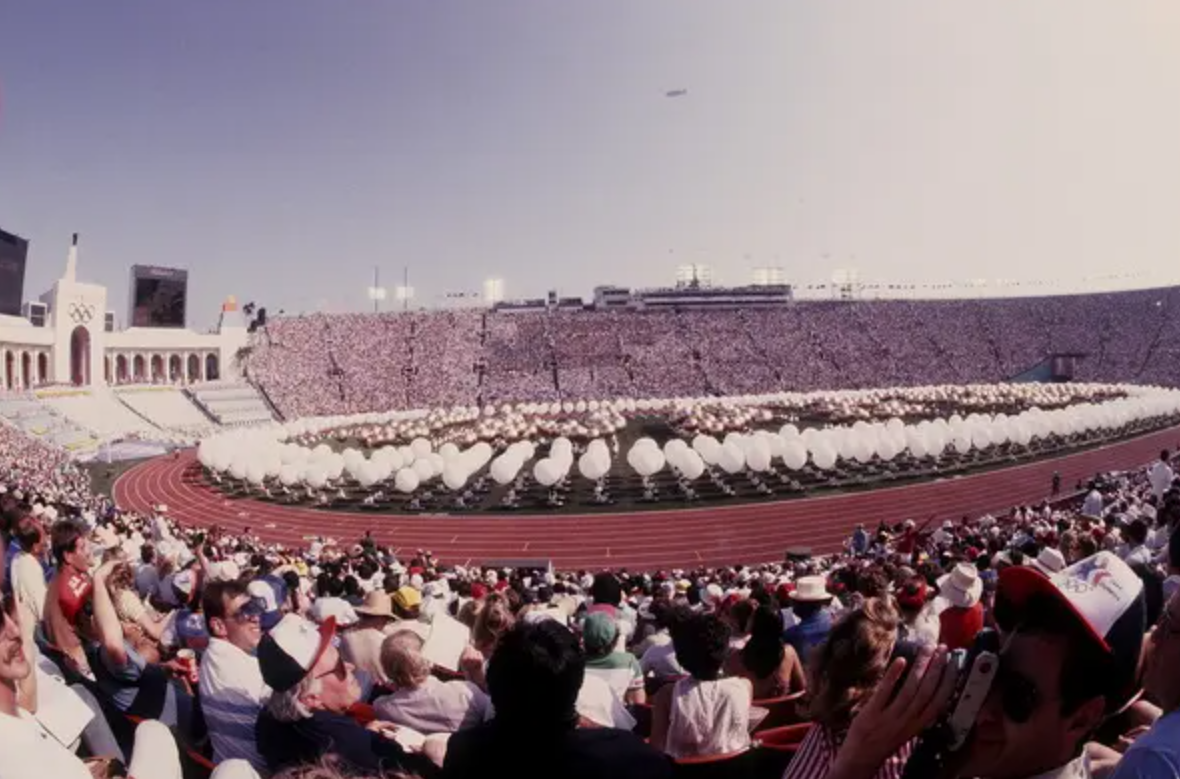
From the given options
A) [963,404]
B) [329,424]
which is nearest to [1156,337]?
[963,404]

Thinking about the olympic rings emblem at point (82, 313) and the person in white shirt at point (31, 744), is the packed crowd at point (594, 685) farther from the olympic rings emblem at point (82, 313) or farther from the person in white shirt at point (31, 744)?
the olympic rings emblem at point (82, 313)

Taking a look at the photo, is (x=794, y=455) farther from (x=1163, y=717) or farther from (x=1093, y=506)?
(x=1163, y=717)

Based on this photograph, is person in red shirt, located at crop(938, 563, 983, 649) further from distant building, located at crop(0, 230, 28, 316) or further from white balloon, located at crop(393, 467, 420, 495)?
distant building, located at crop(0, 230, 28, 316)

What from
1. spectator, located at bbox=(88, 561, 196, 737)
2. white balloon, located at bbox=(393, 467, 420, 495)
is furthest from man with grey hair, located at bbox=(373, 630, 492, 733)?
white balloon, located at bbox=(393, 467, 420, 495)

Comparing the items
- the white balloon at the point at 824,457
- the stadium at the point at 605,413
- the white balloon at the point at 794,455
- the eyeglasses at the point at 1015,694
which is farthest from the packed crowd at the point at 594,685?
the white balloon at the point at 824,457

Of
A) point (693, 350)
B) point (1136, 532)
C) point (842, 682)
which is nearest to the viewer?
point (842, 682)

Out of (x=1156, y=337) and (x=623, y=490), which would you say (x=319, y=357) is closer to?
(x=623, y=490)

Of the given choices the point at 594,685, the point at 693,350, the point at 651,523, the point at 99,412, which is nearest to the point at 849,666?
the point at 594,685
